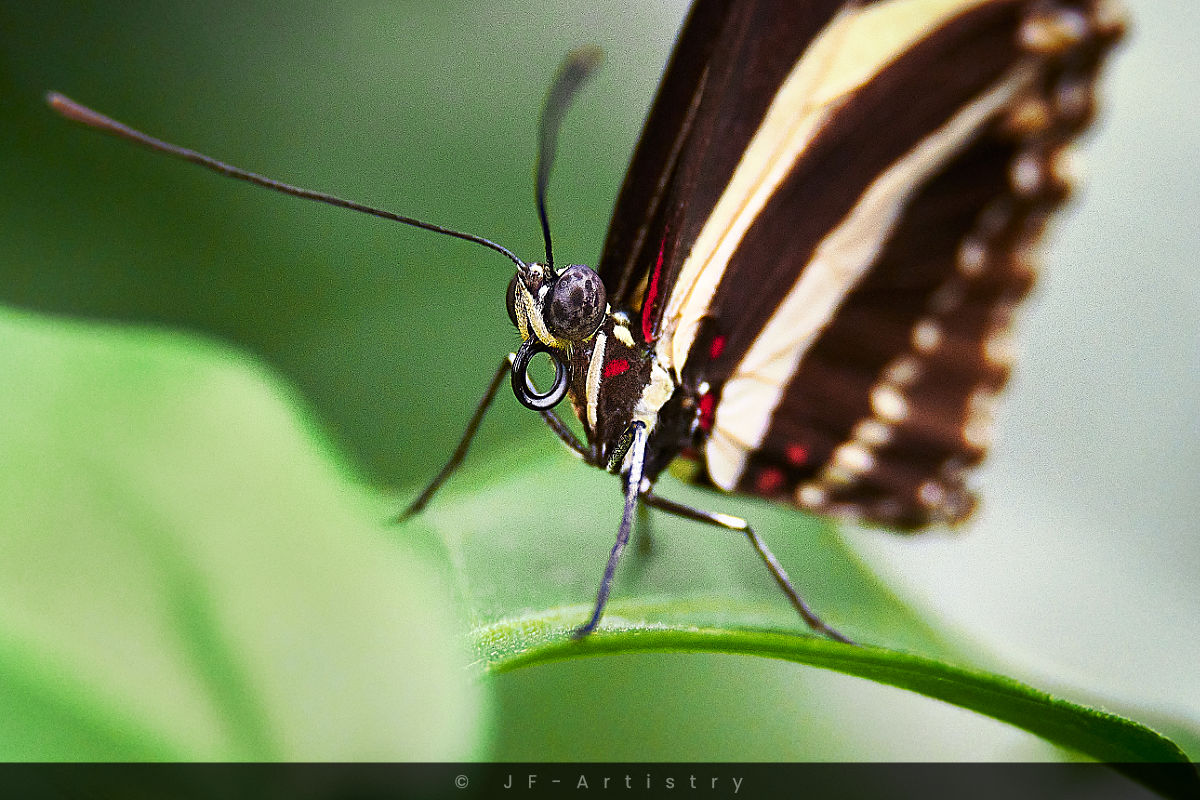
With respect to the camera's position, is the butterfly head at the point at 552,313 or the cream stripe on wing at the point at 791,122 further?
the cream stripe on wing at the point at 791,122

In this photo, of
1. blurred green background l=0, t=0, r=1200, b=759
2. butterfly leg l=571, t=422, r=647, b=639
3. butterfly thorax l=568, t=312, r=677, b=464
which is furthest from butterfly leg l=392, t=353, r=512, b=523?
butterfly leg l=571, t=422, r=647, b=639

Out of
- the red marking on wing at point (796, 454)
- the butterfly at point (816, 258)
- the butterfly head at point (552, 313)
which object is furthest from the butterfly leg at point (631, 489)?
the red marking on wing at point (796, 454)

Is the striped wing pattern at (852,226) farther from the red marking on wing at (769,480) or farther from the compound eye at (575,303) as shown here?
the compound eye at (575,303)

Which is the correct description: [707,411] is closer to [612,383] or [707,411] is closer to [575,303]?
[612,383]

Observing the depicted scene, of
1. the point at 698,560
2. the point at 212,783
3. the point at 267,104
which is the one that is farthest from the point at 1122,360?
the point at 267,104

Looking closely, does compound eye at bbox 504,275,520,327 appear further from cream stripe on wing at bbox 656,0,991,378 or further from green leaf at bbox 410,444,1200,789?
green leaf at bbox 410,444,1200,789

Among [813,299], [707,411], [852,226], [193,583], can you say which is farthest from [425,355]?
[193,583]

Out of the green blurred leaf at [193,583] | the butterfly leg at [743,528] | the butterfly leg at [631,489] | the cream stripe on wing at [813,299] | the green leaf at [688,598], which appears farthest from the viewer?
the cream stripe on wing at [813,299]
